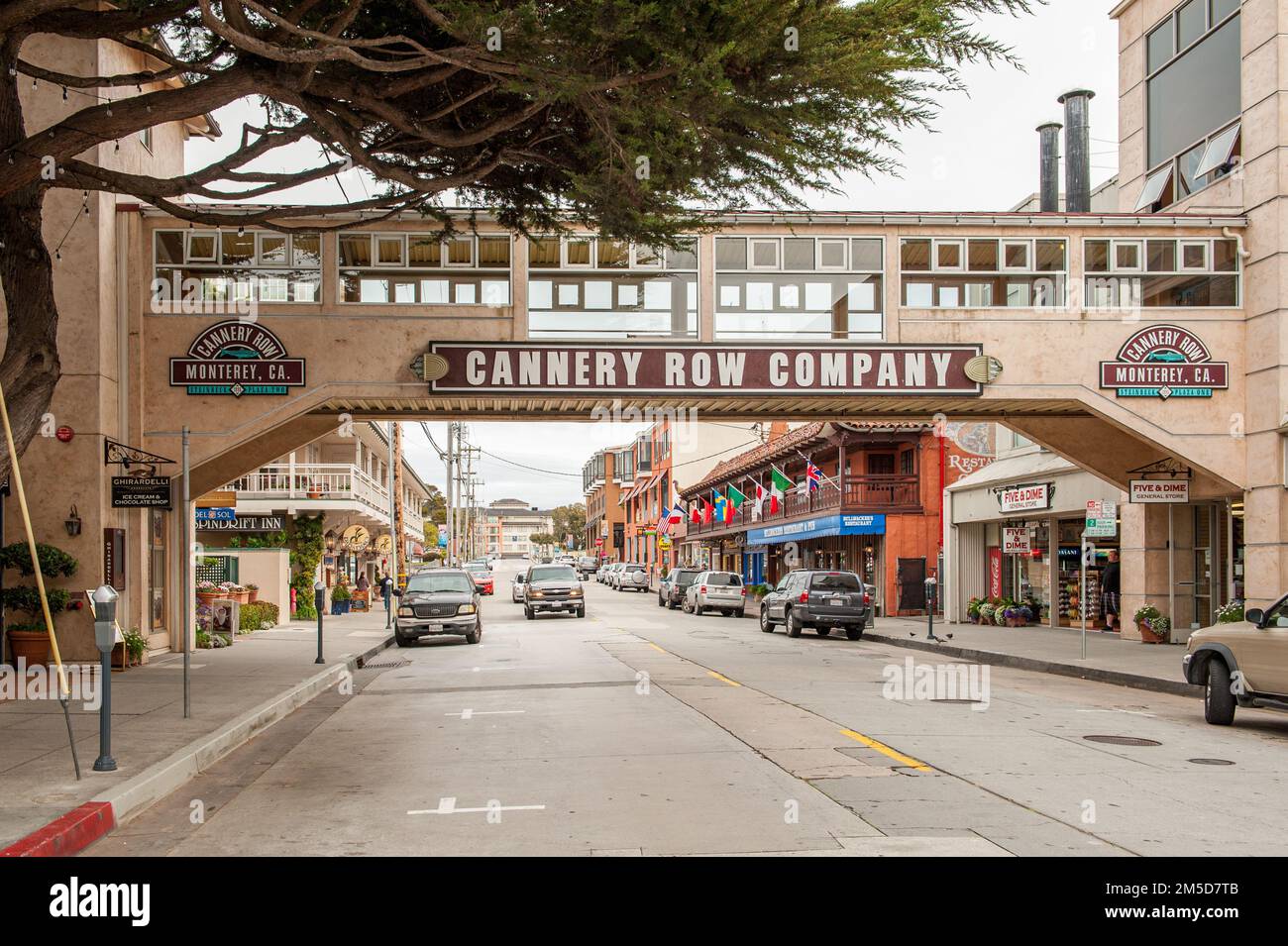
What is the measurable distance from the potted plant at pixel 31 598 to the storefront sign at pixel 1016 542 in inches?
935

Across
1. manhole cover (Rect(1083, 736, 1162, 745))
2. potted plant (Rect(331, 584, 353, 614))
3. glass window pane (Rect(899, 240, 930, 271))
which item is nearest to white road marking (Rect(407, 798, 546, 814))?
manhole cover (Rect(1083, 736, 1162, 745))

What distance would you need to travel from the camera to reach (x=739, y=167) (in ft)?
39.8

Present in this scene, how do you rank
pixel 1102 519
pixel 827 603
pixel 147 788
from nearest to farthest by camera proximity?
pixel 147 788, pixel 1102 519, pixel 827 603

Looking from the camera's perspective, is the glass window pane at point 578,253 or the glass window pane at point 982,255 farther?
the glass window pane at point 982,255

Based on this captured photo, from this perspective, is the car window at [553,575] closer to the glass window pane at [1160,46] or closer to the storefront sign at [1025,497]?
the storefront sign at [1025,497]

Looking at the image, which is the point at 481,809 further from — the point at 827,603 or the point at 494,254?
the point at 827,603

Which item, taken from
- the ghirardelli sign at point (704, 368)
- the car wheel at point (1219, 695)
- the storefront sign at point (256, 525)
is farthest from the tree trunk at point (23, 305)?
Result: the storefront sign at point (256, 525)

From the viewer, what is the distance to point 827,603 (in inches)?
1167

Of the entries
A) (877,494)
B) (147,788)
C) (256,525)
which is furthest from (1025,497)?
(147,788)

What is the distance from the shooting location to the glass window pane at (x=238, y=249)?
20500 mm

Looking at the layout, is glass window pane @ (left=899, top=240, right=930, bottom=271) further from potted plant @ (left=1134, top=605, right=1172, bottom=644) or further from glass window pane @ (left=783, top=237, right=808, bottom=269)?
potted plant @ (left=1134, top=605, right=1172, bottom=644)

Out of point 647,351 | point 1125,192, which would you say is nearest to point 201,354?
point 647,351

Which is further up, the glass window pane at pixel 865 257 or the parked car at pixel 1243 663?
the glass window pane at pixel 865 257

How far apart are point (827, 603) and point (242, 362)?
15937mm
